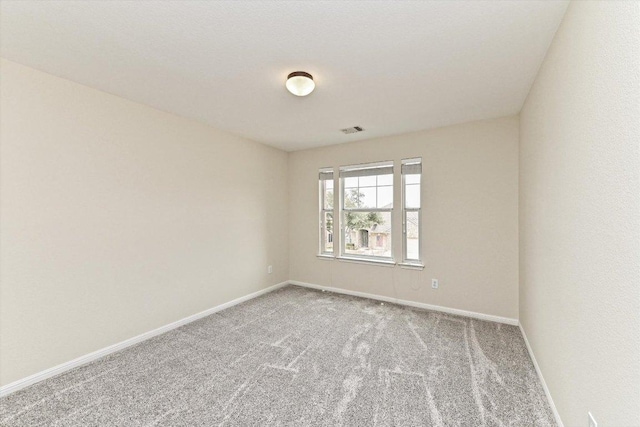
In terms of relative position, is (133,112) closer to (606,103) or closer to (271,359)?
(271,359)

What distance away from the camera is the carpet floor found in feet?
5.85

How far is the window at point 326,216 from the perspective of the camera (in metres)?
4.74

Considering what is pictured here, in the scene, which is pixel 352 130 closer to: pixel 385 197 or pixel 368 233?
pixel 385 197

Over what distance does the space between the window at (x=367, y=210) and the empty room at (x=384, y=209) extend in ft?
0.33

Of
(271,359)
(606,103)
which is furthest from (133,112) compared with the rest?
(606,103)

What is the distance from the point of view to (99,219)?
101 inches

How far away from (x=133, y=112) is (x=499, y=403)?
4162 mm

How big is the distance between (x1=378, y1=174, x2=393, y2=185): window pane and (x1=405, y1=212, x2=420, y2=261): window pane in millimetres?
576

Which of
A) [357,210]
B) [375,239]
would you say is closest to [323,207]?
[357,210]

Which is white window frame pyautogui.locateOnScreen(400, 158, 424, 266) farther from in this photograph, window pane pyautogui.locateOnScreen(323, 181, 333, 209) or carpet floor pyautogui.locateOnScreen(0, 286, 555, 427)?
window pane pyautogui.locateOnScreen(323, 181, 333, 209)

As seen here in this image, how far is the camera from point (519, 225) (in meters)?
3.14

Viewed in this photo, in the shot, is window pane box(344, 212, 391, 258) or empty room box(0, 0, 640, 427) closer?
empty room box(0, 0, 640, 427)

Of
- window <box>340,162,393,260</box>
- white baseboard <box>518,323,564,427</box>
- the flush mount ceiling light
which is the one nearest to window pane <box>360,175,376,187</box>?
window <box>340,162,393,260</box>

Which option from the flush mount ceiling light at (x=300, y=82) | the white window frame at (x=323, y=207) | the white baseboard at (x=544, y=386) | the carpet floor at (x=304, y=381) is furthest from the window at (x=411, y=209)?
the flush mount ceiling light at (x=300, y=82)
